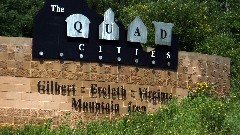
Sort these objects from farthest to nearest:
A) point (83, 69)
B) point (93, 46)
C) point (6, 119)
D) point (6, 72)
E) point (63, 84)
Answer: point (93, 46) → point (83, 69) → point (63, 84) → point (6, 72) → point (6, 119)

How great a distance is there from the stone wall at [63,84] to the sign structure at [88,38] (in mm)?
184

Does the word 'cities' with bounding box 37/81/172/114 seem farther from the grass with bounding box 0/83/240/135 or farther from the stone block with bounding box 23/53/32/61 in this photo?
the stone block with bounding box 23/53/32/61

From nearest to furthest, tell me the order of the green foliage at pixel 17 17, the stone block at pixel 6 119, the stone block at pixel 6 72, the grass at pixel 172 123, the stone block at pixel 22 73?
the grass at pixel 172 123
the stone block at pixel 6 119
the stone block at pixel 6 72
the stone block at pixel 22 73
the green foliage at pixel 17 17

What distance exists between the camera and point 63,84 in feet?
45.9

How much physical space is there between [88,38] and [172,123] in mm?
2850

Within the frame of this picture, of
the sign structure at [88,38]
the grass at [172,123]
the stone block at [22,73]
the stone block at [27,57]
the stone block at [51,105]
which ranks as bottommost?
the grass at [172,123]

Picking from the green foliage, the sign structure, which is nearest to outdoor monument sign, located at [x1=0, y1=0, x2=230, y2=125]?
the sign structure

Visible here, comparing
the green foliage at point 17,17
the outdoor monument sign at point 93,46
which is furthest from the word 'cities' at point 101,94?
the green foliage at point 17,17

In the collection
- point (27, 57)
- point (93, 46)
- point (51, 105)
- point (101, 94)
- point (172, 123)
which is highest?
point (93, 46)

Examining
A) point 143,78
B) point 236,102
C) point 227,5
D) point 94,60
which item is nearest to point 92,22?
Answer: point 94,60

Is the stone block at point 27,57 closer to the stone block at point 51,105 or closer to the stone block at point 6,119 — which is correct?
the stone block at point 51,105

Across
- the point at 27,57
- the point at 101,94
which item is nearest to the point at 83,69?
the point at 101,94

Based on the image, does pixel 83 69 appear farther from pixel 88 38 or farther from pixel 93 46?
pixel 88 38

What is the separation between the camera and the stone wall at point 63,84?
532 inches
